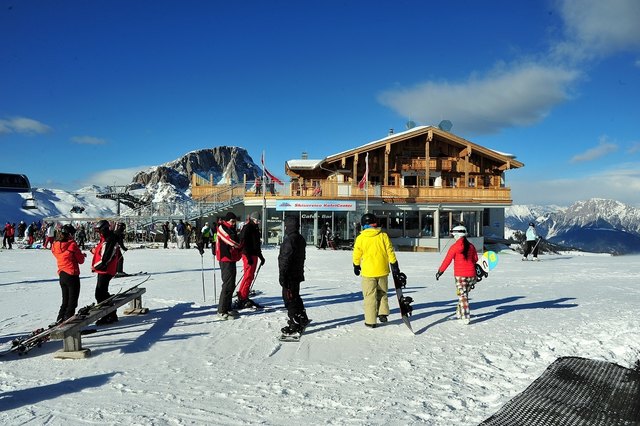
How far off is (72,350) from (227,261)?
2575mm

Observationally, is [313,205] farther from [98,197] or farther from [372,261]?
[98,197]

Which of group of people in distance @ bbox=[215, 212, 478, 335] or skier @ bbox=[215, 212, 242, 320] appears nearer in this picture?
group of people in distance @ bbox=[215, 212, 478, 335]

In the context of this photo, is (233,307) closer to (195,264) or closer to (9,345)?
(9,345)

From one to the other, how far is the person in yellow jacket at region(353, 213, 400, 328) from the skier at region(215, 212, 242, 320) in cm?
199

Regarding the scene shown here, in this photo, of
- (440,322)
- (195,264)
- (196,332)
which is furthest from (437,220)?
(196,332)

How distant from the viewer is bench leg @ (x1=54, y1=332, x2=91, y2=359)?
202 inches

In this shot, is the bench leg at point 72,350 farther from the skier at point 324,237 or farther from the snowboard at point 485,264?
the skier at point 324,237

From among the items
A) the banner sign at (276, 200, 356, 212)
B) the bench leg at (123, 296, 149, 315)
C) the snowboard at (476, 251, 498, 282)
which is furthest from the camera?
the banner sign at (276, 200, 356, 212)

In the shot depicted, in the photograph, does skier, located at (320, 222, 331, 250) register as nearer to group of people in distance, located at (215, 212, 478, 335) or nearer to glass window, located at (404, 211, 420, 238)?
glass window, located at (404, 211, 420, 238)

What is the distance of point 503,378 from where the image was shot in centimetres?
464

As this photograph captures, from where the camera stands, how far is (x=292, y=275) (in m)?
6.12

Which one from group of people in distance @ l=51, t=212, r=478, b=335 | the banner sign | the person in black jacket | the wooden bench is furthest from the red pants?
the banner sign

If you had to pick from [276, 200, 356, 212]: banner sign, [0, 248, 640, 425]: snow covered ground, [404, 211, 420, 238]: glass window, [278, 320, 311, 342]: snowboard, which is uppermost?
[276, 200, 356, 212]: banner sign

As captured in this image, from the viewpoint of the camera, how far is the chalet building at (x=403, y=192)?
2723 cm
